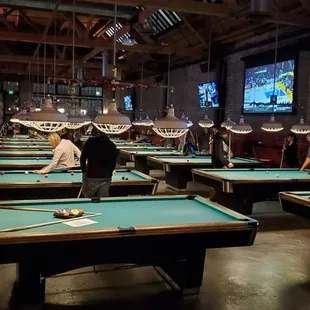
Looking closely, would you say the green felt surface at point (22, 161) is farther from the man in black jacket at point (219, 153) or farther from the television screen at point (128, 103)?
the television screen at point (128, 103)

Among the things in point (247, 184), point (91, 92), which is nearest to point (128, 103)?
point (91, 92)

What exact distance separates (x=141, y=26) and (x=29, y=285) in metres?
10.0

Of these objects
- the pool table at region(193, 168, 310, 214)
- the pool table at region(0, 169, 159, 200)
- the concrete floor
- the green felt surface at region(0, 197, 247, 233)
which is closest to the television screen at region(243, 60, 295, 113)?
the pool table at region(193, 168, 310, 214)

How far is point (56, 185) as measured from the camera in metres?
5.11

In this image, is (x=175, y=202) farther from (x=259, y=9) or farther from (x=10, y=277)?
(x=259, y=9)

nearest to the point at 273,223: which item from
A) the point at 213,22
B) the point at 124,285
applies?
the point at 124,285

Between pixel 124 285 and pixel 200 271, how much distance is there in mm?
713

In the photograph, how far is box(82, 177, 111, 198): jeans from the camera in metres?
5.03

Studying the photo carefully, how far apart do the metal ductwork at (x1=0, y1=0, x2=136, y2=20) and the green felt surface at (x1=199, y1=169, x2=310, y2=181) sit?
12.5 ft

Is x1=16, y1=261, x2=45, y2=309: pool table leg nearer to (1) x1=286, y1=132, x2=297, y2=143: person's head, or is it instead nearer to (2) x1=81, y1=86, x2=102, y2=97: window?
(1) x1=286, y1=132, x2=297, y2=143: person's head

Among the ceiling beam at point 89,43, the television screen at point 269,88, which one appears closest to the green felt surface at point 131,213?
the television screen at point 269,88

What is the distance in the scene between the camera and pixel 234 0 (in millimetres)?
7672

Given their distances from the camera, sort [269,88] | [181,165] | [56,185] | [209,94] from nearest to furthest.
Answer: [56,185] < [181,165] < [269,88] < [209,94]

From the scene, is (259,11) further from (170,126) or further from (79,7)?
(79,7)
